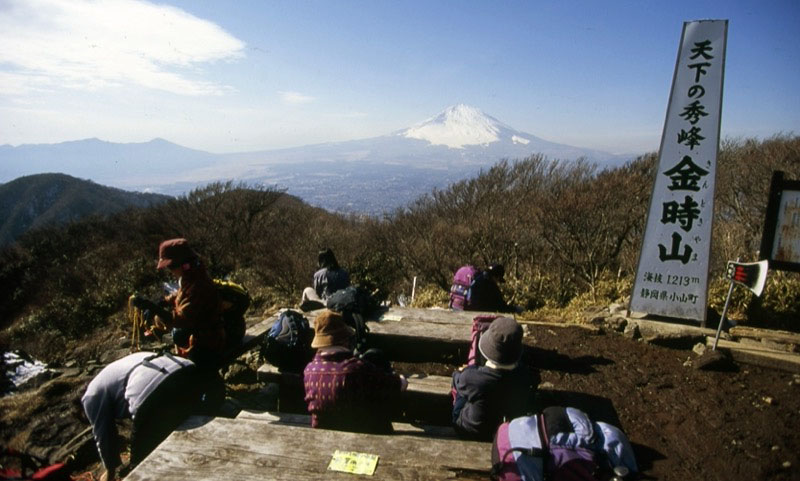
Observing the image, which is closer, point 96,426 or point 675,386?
point 96,426

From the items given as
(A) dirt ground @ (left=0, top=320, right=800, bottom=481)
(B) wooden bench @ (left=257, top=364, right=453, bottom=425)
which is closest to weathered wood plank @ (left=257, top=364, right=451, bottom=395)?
(B) wooden bench @ (left=257, top=364, right=453, bottom=425)

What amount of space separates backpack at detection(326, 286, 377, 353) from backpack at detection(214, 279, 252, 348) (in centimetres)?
78

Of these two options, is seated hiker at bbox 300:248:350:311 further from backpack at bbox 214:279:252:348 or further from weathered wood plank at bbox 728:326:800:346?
weathered wood plank at bbox 728:326:800:346

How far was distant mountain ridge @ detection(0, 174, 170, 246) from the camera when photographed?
5776cm

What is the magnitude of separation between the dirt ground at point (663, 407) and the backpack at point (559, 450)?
0.73m

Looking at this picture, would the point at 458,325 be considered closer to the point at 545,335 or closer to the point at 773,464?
the point at 545,335

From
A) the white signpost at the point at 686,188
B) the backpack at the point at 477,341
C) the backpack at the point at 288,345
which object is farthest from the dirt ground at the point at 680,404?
the backpack at the point at 288,345

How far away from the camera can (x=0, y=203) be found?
64.4 m

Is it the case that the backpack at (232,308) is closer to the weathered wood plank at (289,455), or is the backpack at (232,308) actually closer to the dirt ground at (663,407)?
the dirt ground at (663,407)

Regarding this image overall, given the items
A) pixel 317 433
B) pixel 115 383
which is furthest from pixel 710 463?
pixel 115 383

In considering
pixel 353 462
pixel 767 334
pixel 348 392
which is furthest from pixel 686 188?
pixel 353 462

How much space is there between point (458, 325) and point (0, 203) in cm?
8617

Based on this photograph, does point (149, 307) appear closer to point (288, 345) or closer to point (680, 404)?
Answer: point (288, 345)

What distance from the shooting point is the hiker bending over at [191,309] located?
3.20m
